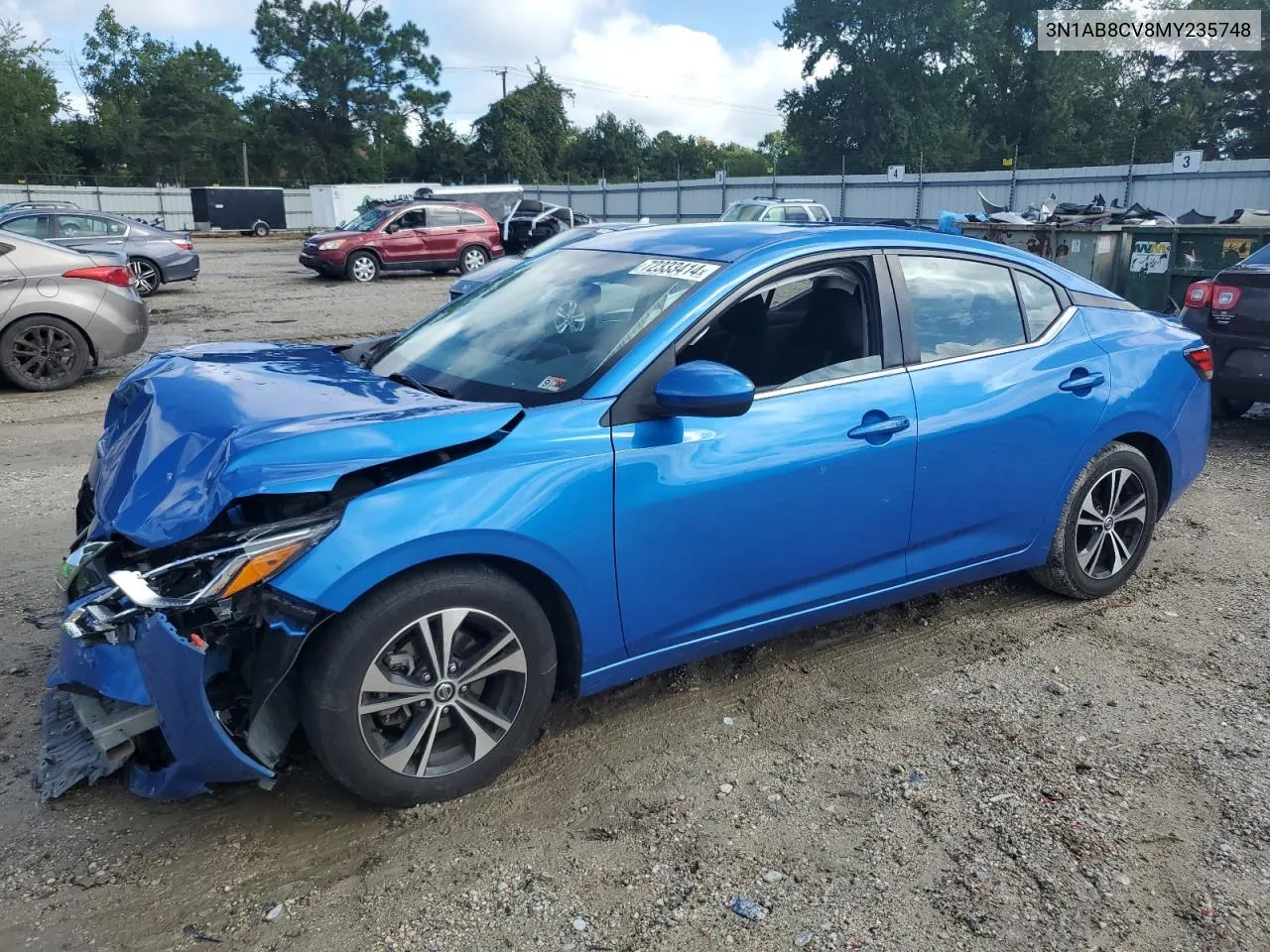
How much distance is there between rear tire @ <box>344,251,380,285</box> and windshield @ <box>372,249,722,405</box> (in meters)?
18.6

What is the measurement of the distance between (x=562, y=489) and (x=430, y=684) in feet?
2.24

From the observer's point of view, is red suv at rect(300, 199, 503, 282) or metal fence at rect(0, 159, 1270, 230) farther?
metal fence at rect(0, 159, 1270, 230)

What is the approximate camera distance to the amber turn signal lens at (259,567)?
2576 millimetres

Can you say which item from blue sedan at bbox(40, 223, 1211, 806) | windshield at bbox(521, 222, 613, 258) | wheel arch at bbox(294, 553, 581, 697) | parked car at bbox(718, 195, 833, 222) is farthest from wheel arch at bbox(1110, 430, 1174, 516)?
parked car at bbox(718, 195, 833, 222)

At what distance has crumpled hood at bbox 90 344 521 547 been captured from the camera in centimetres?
271

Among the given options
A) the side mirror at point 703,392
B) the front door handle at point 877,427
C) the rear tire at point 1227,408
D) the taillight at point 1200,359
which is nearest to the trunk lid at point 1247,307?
the rear tire at point 1227,408

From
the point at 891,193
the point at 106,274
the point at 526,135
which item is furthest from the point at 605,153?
the point at 106,274

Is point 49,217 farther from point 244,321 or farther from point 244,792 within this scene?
point 244,792

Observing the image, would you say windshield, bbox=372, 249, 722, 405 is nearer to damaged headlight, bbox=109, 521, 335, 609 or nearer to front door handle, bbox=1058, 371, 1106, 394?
damaged headlight, bbox=109, 521, 335, 609

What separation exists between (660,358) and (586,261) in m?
0.97

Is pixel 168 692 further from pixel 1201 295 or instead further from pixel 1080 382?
pixel 1201 295

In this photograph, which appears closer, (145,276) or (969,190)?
Answer: (145,276)

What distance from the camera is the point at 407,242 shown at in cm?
2234

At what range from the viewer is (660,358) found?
324 cm
